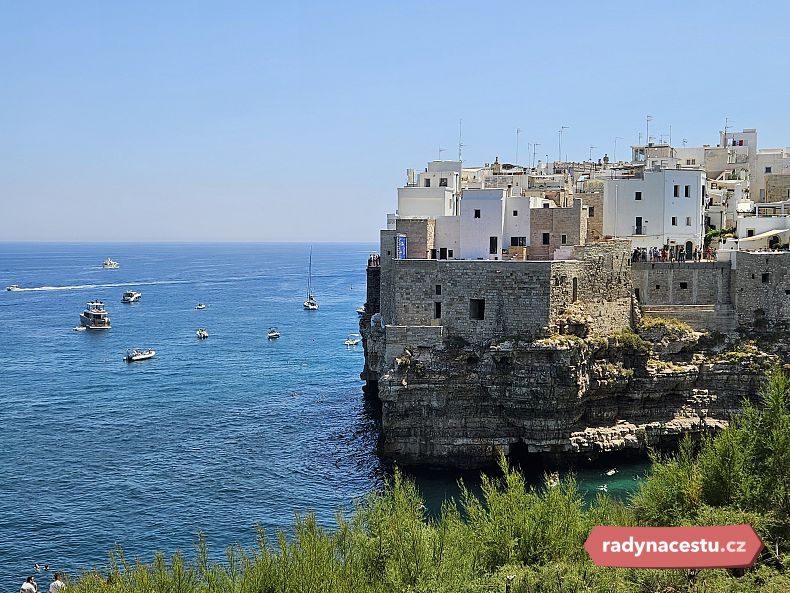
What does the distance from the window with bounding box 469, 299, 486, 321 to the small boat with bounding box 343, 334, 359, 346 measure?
44.4 meters

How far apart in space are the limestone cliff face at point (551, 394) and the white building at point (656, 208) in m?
9.46

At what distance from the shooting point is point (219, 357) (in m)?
77.6

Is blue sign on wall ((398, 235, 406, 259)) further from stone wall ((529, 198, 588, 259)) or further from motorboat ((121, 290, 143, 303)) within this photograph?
motorboat ((121, 290, 143, 303))

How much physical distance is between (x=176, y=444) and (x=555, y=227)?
23.7 meters

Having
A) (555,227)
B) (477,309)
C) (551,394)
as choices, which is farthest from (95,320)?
(551,394)

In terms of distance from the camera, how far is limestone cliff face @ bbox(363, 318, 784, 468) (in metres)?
Result: 40.7

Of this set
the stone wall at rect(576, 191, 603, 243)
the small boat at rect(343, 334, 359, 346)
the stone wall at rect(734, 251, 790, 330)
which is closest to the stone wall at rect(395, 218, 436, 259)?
the stone wall at rect(576, 191, 603, 243)

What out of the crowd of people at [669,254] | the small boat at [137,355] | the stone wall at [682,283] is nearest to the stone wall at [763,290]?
the stone wall at [682,283]

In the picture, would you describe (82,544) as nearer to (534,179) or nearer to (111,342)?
(534,179)

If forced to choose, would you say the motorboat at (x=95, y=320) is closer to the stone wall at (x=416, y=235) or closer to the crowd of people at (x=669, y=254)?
the stone wall at (x=416, y=235)

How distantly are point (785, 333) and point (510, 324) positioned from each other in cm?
1387

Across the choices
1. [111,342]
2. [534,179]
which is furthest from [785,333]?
[111,342]

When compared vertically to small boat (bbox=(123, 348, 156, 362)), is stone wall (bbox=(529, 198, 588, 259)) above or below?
above

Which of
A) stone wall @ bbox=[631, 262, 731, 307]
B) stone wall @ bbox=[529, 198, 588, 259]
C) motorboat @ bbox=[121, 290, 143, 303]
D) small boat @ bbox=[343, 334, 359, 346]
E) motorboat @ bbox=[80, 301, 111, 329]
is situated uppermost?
stone wall @ bbox=[529, 198, 588, 259]
